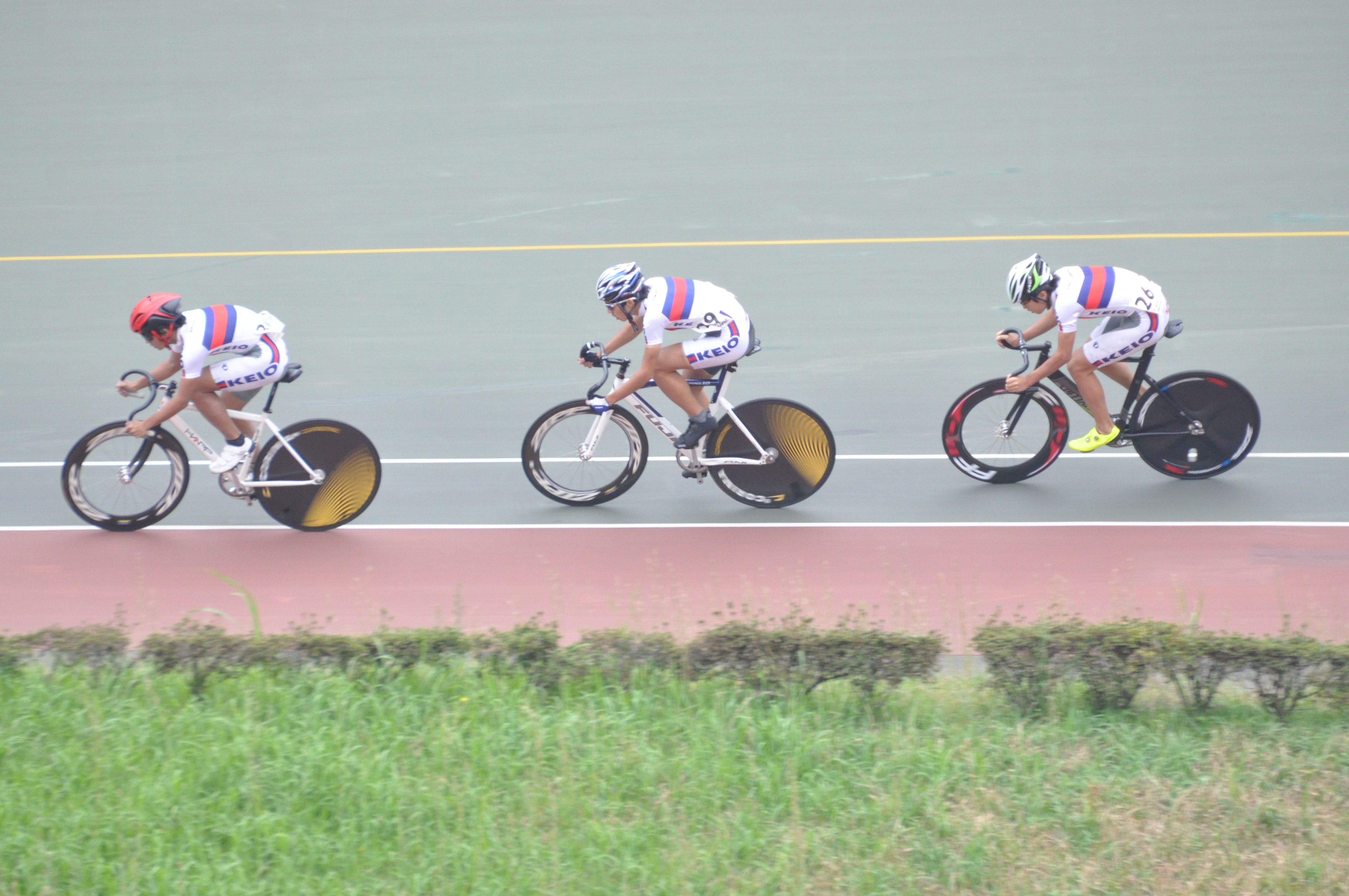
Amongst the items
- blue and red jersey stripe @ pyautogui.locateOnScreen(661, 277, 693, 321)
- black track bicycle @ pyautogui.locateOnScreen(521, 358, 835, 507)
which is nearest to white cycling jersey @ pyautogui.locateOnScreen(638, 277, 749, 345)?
blue and red jersey stripe @ pyautogui.locateOnScreen(661, 277, 693, 321)

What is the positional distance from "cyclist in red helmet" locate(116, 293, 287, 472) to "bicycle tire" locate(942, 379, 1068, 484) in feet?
15.3

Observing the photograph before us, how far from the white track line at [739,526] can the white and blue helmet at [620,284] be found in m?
1.52

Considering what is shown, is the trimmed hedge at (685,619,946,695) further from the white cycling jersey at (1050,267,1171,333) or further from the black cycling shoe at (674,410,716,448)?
the white cycling jersey at (1050,267,1171,333)

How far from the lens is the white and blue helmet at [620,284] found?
8570 millimetres

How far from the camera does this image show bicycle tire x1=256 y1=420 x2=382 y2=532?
28.1 feet

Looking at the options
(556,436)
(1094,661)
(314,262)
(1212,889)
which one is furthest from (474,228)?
(1212,889)

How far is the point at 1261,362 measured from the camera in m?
11.8

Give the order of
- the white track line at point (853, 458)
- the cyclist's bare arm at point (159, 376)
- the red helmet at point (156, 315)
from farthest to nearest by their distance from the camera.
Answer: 1. the white track line at point (853, 458)
2. the cyclist's bare arm at point (159, 376)
3. the red helmet at point (156, 315)

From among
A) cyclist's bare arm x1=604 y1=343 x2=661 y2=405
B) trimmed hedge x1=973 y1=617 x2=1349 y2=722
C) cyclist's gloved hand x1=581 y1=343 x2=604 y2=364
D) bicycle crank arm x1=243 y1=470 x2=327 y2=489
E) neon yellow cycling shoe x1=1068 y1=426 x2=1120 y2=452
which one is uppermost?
cyclist's gloved hand x1=581 y1=343 x2=604 y2=364

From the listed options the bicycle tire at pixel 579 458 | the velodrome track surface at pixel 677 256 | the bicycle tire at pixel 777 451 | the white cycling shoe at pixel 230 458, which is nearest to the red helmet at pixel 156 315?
the white cycling shoe at pixel 230 458

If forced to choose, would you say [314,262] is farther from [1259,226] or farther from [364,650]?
[1259,226]

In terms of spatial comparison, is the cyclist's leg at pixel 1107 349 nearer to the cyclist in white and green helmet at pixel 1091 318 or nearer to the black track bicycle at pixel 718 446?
the cyclist in white and green helmet at pixel 1091 318

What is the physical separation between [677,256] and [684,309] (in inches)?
261

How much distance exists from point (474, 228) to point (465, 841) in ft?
40.5
